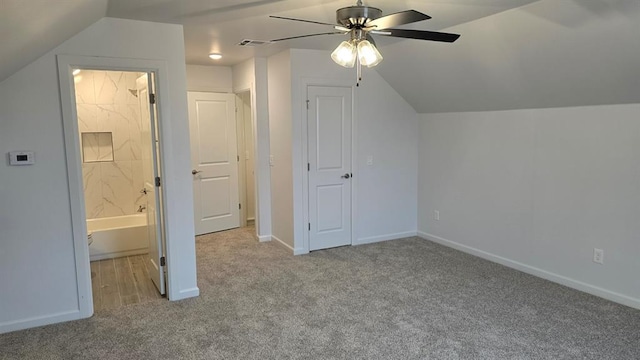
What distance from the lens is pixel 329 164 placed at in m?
4.98

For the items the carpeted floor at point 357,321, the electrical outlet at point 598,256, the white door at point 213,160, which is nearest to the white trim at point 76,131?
the carpeted floor at point 357,321

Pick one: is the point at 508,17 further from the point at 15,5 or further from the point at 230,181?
the point at 230,181

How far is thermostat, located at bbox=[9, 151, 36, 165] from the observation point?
3004 mm

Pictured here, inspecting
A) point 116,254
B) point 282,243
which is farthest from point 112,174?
point 282,243

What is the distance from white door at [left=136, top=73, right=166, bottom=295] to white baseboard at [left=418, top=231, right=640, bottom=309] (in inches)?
131

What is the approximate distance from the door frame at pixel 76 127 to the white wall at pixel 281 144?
1.64 metres

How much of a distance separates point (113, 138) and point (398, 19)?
4318 millimetres

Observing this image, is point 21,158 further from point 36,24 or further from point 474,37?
point 474,37

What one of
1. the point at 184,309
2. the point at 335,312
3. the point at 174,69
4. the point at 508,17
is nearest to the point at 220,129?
the point at 174,69

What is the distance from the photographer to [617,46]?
290 cm

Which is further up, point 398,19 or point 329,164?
point 398,19

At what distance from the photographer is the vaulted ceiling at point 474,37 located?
2588 mm

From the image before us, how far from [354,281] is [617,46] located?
2.83m

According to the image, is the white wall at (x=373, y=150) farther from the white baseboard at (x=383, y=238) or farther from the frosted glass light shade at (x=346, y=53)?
the frosted glass light shade at (x=346, y=53)
